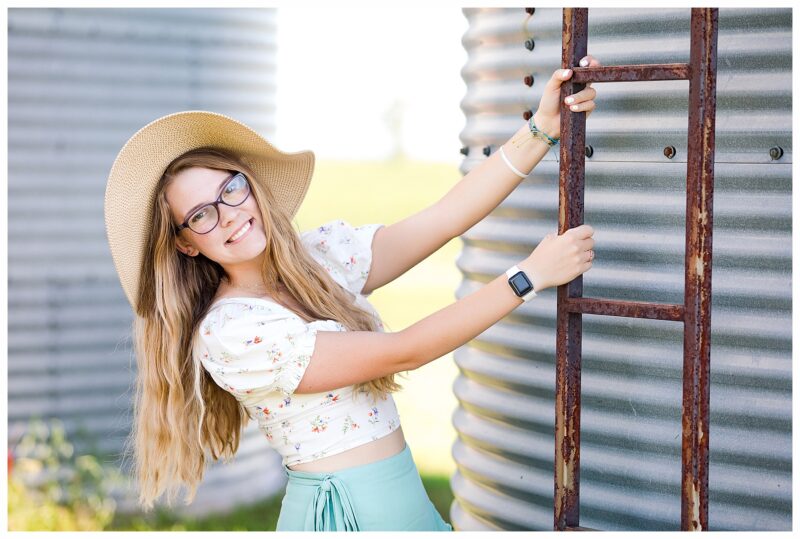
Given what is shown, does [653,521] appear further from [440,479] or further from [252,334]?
[440,479]

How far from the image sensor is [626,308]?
216 cm

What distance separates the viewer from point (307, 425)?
258 cm

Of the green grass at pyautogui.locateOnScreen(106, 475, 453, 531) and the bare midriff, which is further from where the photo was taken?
the green grass at pyautogui.locateOnScreen(106, 475, 453, 531)

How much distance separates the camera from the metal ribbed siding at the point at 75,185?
5.27 metres

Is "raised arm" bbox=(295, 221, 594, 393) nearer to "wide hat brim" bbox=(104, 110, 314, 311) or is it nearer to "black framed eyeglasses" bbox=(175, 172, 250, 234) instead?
"black framed eyeglasses" bbox=(175, 172, 250, 234)

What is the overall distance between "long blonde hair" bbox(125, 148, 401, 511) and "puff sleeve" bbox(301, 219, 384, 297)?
87mm

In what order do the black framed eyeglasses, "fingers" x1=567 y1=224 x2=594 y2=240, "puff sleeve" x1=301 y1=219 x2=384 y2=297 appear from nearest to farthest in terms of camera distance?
A: "fingers" x1=567 y1=224 x2=594 y2=240 < the black framed eyeglasses < "puff sleeve" x1=301 y1=219 x2=384 y2=297

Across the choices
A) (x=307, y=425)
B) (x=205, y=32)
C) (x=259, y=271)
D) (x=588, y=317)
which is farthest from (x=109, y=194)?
(x=205, y=32)

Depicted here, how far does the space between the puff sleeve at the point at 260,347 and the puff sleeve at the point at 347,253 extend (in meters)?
0.38

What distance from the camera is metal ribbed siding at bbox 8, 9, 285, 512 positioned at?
5.27 meters

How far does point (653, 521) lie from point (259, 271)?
119cm

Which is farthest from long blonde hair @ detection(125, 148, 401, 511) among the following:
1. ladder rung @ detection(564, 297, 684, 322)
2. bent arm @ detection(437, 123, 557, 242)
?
ladder rung @ detection(564, 297, 684, 322)

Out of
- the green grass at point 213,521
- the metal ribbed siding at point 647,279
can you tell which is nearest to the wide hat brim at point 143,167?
the metal ribbed siding at point 647,279

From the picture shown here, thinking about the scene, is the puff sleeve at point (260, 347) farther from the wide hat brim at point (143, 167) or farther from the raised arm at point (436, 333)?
the wide hat brim at point (143, 167)
